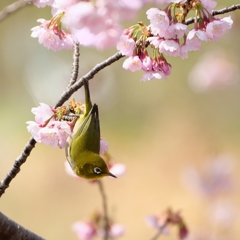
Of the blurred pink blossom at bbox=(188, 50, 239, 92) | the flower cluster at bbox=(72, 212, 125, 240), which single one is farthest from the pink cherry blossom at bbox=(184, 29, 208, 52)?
the blurred pink blossom at bbox=(188, 50, 239, 92)

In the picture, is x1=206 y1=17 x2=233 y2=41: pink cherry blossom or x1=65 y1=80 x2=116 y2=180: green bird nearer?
x1=206 y1=17 x2=233 y2=41: pink cherry blossom

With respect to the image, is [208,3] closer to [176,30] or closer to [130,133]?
[176,30]

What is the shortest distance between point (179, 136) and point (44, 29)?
10.6ft

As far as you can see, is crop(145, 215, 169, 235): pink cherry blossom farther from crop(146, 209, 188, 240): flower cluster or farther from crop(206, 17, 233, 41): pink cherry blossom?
crop(206, 17, 233, 41): pink cherry blossom

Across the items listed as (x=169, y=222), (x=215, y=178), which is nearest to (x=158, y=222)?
(x=169, y=222)

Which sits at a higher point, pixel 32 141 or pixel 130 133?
pixel 32 141

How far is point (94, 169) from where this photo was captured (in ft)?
3.14

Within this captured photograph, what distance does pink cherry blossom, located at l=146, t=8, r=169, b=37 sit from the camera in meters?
0.64

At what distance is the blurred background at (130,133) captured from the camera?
3.30 m

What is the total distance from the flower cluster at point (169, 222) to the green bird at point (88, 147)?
424mm

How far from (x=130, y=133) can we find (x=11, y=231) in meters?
3.29

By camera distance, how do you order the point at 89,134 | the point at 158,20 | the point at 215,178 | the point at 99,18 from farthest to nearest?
the point at 215,178 < the point at 89,134 < the point at 158,20 < the point at 99,18

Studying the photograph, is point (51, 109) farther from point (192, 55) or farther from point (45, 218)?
point (192, 55)

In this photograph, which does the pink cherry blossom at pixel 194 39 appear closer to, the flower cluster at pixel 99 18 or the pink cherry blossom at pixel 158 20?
the pink cherry blossom at pixel 158 20
